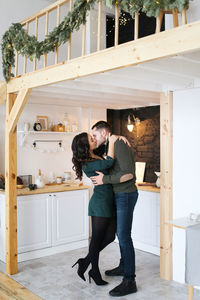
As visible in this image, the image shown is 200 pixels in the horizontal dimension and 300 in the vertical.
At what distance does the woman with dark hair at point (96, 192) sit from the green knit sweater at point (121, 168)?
0.22 feet

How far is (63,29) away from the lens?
3.36 m

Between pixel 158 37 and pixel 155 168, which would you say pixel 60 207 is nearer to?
pixel 155 168

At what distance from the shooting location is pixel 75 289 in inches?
150

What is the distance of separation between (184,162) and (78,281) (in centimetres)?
176

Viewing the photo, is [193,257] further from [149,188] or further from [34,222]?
[34,222]

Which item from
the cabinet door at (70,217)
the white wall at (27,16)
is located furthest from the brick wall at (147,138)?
the white wall at (27,16)

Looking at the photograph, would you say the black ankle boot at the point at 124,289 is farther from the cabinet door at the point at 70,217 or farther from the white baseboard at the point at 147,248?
the cabinet door at the point at 70,217

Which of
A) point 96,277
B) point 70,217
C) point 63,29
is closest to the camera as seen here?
point 63,29

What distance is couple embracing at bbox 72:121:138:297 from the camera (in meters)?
3.64

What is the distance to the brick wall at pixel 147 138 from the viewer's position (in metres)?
5.86

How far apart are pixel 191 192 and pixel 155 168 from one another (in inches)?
79.0

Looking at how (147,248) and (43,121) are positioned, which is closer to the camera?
(147,248)

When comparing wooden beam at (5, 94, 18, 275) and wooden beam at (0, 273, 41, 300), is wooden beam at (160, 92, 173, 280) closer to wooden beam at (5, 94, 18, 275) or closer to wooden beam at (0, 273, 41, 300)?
wooden beam at (0, 273, 41, 300)

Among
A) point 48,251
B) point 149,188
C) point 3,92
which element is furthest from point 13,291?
point 149,188
